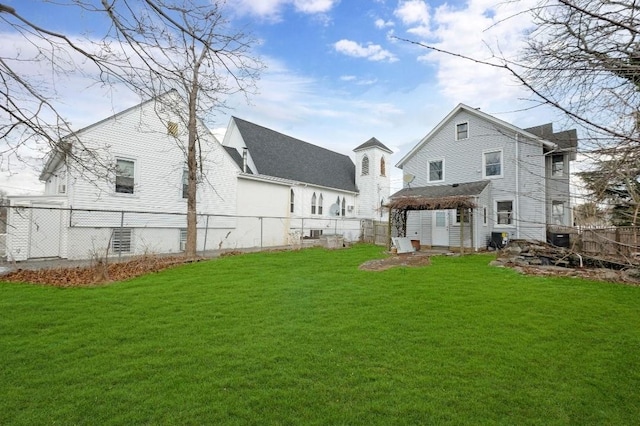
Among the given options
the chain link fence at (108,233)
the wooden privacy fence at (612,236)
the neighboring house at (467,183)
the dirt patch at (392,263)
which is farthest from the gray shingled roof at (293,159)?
the wooden privacy fence at (612,236)

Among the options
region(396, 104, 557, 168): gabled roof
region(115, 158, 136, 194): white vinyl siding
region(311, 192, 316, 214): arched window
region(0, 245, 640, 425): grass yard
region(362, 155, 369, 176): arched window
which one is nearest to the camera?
region(0, 245, 640, 425): grass yard

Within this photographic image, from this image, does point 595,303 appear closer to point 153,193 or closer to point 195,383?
point 195,383

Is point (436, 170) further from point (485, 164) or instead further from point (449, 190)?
point (485, 164)

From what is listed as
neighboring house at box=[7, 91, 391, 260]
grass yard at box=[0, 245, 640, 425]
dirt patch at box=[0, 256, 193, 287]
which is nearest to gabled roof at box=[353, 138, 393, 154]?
neighboring house at box=[7, 91, 391, 260]

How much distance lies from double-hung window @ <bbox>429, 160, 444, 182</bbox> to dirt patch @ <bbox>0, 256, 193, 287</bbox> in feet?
51.4

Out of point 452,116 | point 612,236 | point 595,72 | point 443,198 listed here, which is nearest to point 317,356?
point 612,236

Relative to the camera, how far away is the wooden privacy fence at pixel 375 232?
2362 cm

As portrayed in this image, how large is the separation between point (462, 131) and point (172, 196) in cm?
1633

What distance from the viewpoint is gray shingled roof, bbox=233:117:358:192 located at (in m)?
22.5

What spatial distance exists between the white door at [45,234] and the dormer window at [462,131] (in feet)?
65.2

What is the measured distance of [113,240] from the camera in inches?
558

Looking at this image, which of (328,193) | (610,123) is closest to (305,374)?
(610,123)

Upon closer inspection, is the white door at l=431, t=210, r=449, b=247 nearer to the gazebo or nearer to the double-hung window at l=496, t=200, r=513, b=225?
the gazebo

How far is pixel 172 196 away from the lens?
53.5ft
